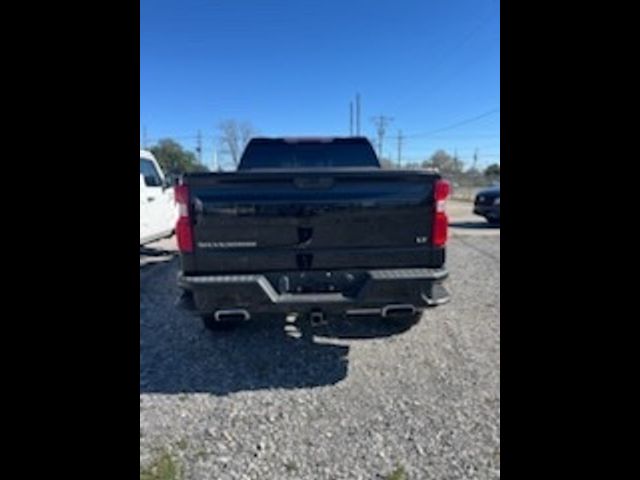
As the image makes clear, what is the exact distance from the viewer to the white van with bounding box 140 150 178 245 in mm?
8195

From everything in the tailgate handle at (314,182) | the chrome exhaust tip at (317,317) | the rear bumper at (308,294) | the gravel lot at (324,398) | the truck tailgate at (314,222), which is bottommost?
the gravel lot at (324,398)

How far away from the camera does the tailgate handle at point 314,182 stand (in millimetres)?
3391

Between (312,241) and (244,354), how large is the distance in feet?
4.56

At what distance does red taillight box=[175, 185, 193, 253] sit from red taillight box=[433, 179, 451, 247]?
1.79 metres

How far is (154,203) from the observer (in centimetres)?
859

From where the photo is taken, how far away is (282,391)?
3.44m

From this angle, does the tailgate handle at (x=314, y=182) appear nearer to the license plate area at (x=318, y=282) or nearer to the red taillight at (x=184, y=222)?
the license plate area at (x=318, y=282)

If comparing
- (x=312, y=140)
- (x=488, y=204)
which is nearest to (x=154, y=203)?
(x=312, y=140)

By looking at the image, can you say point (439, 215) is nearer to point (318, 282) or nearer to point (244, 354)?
point (318, 282)

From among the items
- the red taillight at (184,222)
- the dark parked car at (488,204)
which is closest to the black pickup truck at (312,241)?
the red taillight at (184,222)
